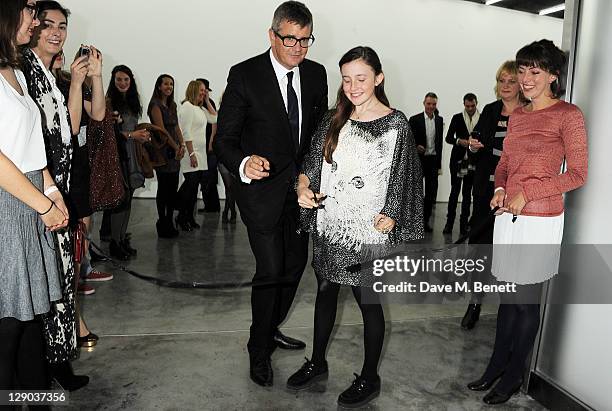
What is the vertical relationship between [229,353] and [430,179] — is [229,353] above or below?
below

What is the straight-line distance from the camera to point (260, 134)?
2182mm

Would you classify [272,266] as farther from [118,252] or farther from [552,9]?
[552,9]

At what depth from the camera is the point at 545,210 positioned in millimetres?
1992

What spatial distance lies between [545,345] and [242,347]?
135cm

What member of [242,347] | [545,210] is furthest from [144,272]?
[545,210]

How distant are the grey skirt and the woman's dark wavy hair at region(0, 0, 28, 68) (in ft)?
1.08

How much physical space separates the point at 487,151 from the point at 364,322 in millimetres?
1437

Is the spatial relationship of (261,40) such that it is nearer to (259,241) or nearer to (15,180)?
(259,241)

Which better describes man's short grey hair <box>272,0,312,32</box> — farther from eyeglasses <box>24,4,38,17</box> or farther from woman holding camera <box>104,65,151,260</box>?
woman holding camera <box>104,65,151,260</box>

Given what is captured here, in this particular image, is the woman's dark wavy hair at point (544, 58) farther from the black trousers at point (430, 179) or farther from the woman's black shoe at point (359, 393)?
the black trousers at point (430, 179)

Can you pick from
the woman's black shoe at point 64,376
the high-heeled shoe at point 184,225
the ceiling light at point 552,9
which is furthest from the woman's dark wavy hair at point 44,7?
the ceiling light at point 552,9

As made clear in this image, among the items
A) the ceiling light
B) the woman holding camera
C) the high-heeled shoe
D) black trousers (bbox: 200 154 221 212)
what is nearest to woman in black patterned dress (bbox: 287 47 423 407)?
the woman holding camera

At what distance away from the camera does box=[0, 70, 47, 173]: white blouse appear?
1.47 meters

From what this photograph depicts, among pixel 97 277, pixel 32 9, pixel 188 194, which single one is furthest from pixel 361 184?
pixel 188 194
